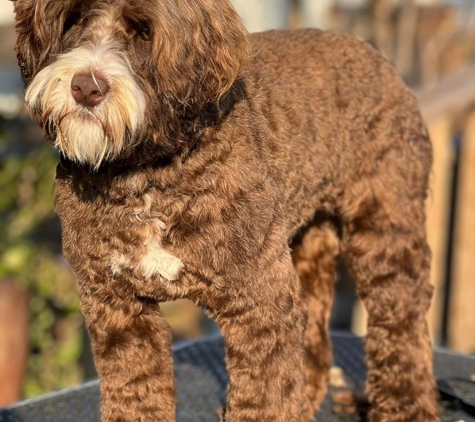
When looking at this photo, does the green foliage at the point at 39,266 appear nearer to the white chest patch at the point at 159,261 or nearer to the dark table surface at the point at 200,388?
the dark table surface at the point at 200,388

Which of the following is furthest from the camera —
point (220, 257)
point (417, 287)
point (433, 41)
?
point (433, 41)

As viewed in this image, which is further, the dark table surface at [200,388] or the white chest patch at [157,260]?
the dark table surface at [200,388]

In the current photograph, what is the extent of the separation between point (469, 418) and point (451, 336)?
2137mm

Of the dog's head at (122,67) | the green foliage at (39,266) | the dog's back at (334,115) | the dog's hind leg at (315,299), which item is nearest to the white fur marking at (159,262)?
the dog's head at (122,67)

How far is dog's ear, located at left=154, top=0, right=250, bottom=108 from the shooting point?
2.67 metres

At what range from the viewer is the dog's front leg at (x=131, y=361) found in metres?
3.13

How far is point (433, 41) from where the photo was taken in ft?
28.9

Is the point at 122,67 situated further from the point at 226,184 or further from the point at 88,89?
the point at 226,184

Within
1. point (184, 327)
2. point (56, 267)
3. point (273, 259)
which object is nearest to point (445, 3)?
point (184, 327)

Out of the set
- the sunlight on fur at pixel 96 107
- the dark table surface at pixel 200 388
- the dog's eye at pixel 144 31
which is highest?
the dog's eye at pixel 144 31

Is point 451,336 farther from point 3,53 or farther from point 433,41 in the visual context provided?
point 3,53

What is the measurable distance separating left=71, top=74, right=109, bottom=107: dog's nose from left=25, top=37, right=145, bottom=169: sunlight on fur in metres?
0.01

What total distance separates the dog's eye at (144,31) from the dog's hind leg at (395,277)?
1301 millimetres

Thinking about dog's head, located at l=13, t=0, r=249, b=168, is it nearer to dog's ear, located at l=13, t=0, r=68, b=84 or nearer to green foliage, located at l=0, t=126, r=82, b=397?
dog's ear, located at l=13, t=0, r=68, b=84
